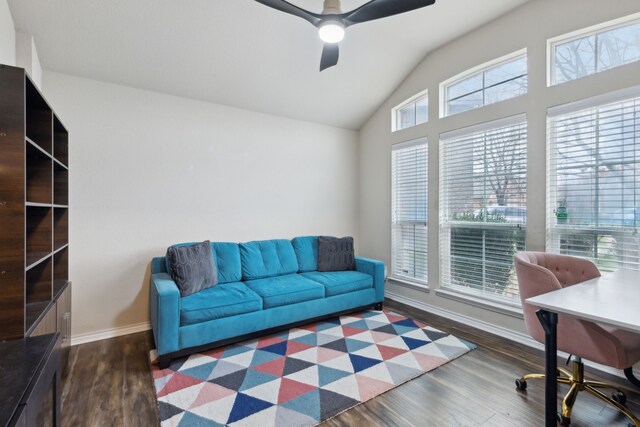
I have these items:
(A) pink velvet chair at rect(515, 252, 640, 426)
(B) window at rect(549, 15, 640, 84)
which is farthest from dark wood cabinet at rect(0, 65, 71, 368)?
(B) window at rect(549, 15, 640, 84)

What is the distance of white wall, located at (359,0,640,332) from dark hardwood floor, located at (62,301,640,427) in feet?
2.31

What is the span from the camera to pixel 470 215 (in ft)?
10.9

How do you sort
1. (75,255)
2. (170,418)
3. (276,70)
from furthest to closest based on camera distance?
(276,70)
(75,255)
(170,418)

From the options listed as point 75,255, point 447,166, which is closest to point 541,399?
point 447,166

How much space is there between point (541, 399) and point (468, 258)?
1.57 meters

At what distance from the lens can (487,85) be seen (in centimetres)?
319

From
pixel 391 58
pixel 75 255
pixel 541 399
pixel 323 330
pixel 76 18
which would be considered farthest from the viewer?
pixel 391 58

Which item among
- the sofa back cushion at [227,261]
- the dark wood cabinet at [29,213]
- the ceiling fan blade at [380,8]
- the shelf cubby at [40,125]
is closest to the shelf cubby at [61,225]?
the dark wood cabinet at [29,213]

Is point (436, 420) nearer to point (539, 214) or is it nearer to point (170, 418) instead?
point (170, 418)

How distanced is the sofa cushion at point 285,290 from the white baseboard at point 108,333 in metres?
1.17

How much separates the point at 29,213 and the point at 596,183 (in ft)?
14.1

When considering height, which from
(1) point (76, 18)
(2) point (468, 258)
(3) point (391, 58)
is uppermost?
(3) point (391, 58)

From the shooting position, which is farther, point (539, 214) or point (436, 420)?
point (539, 214)

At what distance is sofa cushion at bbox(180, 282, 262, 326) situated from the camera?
8.21ft
